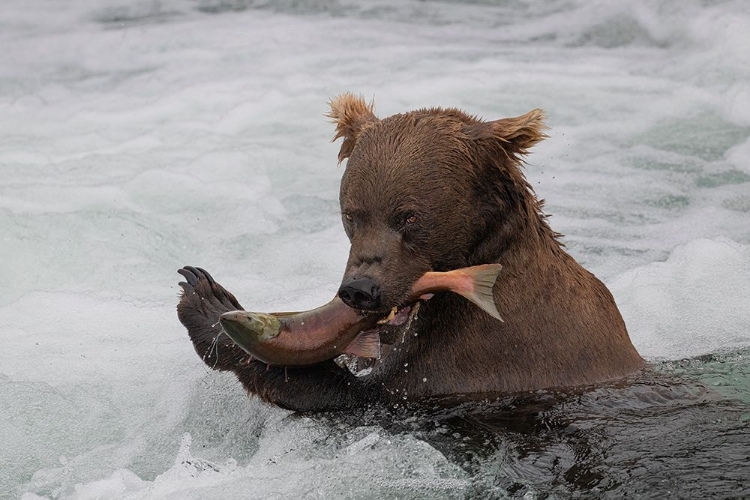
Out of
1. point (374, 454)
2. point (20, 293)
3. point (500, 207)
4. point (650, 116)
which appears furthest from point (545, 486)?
point (650, 116)

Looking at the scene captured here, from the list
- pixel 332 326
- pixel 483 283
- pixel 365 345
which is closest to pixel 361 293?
pixel 332 326

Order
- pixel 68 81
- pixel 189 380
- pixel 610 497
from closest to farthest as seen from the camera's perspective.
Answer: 1. pixel 610 497
2. pixel 189 380
3. pixel 68 81

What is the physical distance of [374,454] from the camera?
5164 mm

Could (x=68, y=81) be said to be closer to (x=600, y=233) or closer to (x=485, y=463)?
(x=600, y=233)

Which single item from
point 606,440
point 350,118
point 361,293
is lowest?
point 606,440

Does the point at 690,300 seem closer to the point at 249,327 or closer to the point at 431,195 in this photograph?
the point at 431,195

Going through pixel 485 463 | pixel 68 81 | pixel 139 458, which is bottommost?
pixel 139 458

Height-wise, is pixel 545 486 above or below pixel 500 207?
below

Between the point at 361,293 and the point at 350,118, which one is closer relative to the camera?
the point at 361,293

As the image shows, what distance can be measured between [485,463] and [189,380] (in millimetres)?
1994

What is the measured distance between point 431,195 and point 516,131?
18.3 inches

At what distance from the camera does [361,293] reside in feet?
16.0

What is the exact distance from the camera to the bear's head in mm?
5152

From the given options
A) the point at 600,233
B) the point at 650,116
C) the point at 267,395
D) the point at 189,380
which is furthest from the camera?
the point at 650,116
